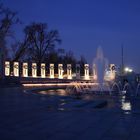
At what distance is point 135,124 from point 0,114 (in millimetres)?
4206

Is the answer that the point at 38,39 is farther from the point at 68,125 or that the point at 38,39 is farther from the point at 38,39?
the point at 68,125

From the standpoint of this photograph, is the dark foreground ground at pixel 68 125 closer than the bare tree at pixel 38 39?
Yes

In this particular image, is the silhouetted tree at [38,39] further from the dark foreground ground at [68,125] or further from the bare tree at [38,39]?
the dark foreground ground at [68,125]

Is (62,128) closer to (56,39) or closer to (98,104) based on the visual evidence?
(98,104)

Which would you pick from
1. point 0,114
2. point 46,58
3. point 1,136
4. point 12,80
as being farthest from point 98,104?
point 46,58

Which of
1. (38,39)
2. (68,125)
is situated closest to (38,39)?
(38,39)

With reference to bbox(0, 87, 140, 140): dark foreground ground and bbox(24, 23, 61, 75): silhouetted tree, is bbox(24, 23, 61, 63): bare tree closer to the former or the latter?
bbox(24, 23, 61, 75): silhouetted tree

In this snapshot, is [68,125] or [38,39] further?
[38,39]

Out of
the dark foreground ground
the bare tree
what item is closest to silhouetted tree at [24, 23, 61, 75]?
the bare tree

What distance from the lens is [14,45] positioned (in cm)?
6794

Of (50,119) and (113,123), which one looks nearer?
(113,123)

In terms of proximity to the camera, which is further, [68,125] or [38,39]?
[38,39]

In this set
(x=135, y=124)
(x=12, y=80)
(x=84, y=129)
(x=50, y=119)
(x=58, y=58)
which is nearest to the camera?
(x=84, y=129)

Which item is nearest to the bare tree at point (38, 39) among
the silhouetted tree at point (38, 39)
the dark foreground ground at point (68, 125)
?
the silhouetted tree at point (38, 39)
